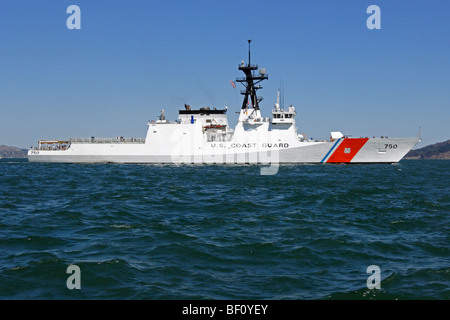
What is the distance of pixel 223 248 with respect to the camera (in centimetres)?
688

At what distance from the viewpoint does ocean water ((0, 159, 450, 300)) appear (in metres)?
5.02

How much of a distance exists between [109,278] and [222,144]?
29479mm

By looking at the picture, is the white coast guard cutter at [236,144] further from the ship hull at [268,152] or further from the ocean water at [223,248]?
the ocean water at [223,248]

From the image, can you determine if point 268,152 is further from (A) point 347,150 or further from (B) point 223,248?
(B) point 223,248

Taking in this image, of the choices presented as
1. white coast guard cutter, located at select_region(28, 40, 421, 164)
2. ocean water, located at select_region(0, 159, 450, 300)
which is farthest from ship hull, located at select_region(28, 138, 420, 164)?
ocean water, located at select_region(0, 159, 450, 300)

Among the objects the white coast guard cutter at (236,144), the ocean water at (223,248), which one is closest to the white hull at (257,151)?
the white coast guard cutter at (236,144)

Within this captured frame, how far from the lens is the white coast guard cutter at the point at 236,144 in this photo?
33281 millimetres

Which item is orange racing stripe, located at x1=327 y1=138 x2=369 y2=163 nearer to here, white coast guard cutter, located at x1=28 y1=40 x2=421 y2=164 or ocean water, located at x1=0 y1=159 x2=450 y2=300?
white coast guard cutter, located at x1=28 y1=40 x2=421 y2=164

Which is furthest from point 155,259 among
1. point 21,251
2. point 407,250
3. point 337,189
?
point 337,189

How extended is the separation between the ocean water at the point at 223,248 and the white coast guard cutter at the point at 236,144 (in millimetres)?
20698

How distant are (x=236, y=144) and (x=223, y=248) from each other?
1086 inches

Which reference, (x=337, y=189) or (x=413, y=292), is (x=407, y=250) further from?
(x=337, y=189)

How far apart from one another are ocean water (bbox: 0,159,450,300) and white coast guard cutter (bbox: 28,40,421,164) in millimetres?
20698

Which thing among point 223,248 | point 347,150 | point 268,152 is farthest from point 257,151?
point 223,248
